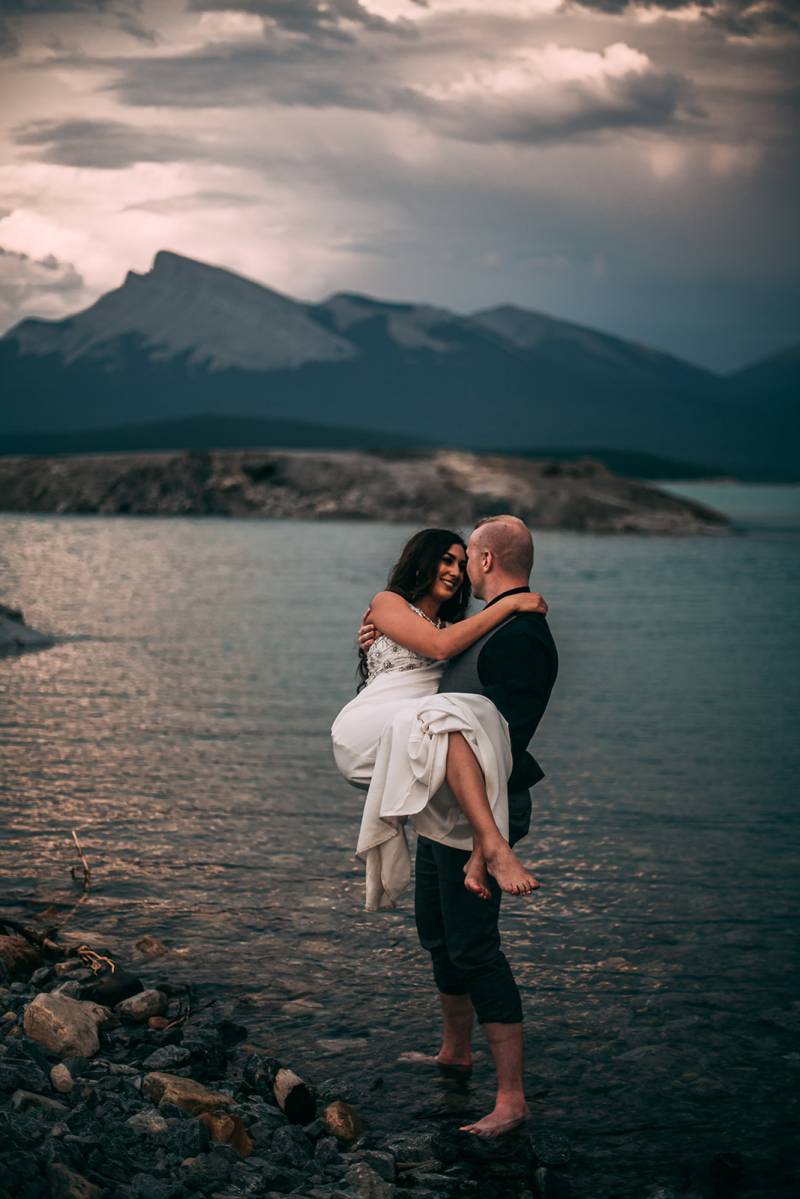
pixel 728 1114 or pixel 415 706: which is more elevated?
pixel 415 706

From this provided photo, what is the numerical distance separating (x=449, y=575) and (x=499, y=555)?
0.87ft

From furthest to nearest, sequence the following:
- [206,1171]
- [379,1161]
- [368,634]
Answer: [368,634]
[379,1161]
[206,1171]

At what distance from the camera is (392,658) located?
5.50 metres

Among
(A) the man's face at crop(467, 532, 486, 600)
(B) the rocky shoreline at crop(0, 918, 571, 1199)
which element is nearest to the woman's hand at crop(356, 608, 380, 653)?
(A) the man's face at crop(467, 532, 486, 600)

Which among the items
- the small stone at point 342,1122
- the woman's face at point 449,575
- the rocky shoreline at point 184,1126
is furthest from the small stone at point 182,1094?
the woman's face at point 449,575

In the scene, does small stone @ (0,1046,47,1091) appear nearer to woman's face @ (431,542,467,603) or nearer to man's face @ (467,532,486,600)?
woman's face @ (431,542,467,603)

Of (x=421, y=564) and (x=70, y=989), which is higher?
(x=421, y=564)

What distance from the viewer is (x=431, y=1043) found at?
6488 millimetres

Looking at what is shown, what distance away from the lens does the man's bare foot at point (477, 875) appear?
16.3 feet

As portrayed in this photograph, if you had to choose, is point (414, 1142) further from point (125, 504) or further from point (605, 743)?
point (125, 504)

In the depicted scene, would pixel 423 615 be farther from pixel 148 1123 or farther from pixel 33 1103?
pixel 33 1103

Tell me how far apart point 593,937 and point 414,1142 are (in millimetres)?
A: 2910

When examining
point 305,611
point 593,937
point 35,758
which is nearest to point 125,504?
point 305,611

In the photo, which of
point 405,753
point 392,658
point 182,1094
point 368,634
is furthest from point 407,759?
point 182,1094
